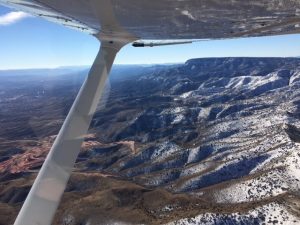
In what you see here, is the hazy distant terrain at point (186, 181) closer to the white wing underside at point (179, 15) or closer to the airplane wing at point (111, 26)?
the airplane wing at point (111, 26)

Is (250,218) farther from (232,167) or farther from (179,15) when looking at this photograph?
(179,15)

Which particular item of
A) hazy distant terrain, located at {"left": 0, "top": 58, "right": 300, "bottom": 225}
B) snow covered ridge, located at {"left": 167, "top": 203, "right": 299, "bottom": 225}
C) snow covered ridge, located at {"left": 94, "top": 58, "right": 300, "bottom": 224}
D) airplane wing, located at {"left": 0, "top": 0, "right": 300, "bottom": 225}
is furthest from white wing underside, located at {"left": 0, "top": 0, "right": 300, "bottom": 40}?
snow covered ridge, located at {"left": 94, "top": 58, "right": 300, "bottom": 224}

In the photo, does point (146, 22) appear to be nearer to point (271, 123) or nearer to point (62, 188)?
point (62, 188)

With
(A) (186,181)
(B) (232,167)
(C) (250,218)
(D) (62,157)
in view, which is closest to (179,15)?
(D) (62,157)

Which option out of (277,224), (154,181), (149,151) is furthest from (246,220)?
(149,151)

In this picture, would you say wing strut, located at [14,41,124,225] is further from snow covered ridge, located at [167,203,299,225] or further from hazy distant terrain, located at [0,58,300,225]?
snow covered ridge, located at [167,203,299,225]

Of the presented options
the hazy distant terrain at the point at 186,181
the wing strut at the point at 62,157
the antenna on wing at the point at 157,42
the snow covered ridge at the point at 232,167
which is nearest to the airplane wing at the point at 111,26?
the wing strut at the point at 62,157
